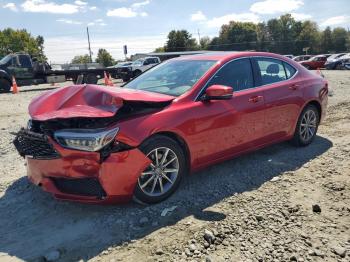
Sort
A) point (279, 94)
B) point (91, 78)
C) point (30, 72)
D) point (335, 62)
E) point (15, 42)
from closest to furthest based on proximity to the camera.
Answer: point (279, 94) → point (30, 72) → point (91, 78) → point (335, 62) → point (15, 42)

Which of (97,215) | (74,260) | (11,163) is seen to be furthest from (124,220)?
(11,163)

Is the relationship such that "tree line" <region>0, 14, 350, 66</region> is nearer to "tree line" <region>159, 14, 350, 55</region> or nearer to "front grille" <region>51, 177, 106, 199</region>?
"tree line" <region>159, 14, 350, 55</region>

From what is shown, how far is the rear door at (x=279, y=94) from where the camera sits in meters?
5.36

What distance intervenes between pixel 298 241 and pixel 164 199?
148 cm

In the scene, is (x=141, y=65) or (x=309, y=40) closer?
(x=141, y=65)

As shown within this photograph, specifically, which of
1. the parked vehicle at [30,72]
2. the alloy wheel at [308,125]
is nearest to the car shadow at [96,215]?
the alloy wheel at [308,125]

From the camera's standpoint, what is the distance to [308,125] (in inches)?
245

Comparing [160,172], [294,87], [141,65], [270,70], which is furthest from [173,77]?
[141,65]

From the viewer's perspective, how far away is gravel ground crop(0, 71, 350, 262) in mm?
3234

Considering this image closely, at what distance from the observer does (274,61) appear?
580cm

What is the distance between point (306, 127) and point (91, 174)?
3860 millimetres

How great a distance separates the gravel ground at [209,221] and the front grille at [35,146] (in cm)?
63

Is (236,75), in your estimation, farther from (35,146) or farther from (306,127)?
(35,146)

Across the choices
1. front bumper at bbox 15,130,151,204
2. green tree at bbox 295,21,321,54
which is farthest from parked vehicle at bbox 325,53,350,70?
green tree at bbox 295,21,321,54
